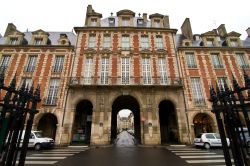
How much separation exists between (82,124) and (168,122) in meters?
10.2

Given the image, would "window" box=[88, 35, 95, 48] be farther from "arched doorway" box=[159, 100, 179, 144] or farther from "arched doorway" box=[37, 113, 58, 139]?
"arched doorway" box=[159, 100, 179, 144]

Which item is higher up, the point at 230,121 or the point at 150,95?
the point at 150,95

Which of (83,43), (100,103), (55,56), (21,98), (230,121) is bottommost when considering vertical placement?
(230,121)

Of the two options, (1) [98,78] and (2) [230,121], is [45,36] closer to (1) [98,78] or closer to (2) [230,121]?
(1) [98,78]

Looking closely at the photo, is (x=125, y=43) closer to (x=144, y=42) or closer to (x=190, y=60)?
(x=144, y=42)

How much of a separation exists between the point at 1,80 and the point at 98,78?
45.0 feet

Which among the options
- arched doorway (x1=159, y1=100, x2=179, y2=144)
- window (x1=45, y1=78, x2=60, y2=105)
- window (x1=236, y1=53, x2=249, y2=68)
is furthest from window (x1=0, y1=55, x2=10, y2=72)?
window (x1=236, y1=53, x2=249, y2=68)

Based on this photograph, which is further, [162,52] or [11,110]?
[162,52]

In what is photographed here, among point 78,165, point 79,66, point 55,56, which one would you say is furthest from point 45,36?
point 78,165

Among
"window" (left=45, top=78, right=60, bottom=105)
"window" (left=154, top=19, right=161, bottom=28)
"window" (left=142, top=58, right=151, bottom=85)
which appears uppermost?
"window" (left=154, top=19, right=161, bottom=28)

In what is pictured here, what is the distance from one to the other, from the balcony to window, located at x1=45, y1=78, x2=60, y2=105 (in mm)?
1658

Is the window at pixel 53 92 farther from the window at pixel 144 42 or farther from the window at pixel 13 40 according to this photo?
the window at pixel 144 42

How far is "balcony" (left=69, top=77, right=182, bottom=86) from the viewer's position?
15.8 metres

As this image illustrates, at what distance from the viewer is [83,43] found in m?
18.3
